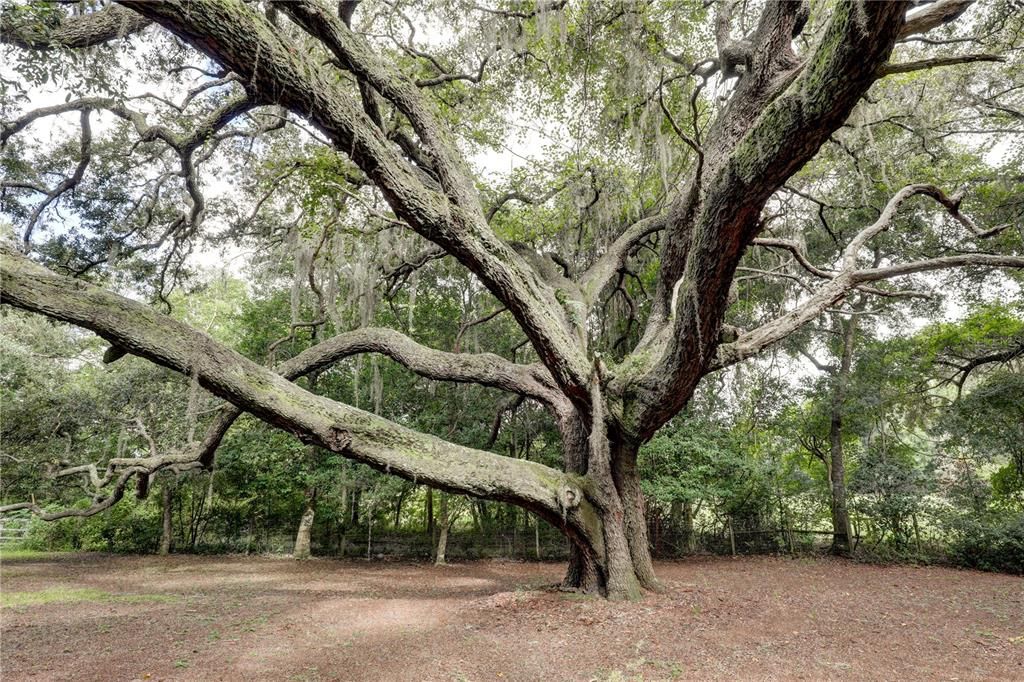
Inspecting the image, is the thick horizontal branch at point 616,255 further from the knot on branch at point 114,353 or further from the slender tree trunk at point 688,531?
the slender tree trunk at point 688,531

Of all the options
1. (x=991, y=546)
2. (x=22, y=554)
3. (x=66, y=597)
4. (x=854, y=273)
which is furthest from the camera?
(x=22, y=554)

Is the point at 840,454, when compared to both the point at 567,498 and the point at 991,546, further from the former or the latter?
the point at 567,498

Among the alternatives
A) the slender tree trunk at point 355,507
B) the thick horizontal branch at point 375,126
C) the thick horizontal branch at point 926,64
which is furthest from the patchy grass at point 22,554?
the thick horizontal branch at point 926,64

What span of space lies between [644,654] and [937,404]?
9.45m

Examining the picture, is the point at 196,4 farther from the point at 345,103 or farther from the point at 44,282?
the point at 44,282

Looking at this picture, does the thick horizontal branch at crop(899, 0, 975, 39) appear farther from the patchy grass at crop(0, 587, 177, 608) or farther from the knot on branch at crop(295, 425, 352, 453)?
the patchy grass at crop(0, 587, 177, 608)

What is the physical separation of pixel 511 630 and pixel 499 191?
6.68 metres

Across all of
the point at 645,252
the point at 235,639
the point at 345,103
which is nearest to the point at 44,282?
the point at 345,103

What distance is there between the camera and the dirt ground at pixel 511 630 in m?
3.46

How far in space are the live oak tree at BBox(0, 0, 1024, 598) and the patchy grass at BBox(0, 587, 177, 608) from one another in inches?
66.7

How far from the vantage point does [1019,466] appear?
851 cm

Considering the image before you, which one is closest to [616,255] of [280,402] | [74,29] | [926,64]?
[926,64]

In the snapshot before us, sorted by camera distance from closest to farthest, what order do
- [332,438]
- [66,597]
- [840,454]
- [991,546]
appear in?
[332,438] < [66,597] < [991,546] < [840,454]

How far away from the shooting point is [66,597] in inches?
259
